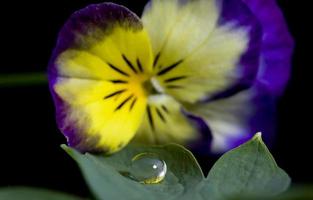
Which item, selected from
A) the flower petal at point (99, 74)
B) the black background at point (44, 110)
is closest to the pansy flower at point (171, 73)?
the flower petal at point (99, 74)

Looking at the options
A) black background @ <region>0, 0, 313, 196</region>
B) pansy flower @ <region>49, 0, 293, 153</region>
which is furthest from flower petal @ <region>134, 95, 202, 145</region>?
black background @ <region>0, 0, 313, 196</region>

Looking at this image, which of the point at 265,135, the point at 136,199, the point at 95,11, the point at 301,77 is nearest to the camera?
the point at 136,199

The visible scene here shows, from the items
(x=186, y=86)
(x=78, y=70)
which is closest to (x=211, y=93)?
(x=186, y=86)

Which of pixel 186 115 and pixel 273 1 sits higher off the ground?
pixel 273 1

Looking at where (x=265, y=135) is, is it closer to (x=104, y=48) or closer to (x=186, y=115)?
(x=186, y=115)

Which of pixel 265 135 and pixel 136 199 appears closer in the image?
pixel 136 199

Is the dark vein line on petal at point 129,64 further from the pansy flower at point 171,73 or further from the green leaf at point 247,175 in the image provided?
the green leaf at point 247,175

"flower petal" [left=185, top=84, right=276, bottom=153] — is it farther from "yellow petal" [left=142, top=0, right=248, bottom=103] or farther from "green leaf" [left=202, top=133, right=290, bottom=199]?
"green leaf" [left=202, top=133, right=290, bottom=199]

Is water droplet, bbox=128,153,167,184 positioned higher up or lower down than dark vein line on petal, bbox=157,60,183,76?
lower down
